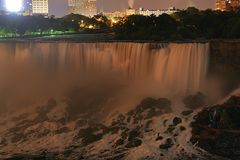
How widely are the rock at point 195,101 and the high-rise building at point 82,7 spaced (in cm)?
12827

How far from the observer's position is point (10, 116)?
1049 inches

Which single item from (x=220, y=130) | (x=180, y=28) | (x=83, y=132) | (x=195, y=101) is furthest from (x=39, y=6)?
(x=220, y=130)

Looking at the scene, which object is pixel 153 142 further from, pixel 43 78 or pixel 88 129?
pixel 43 78

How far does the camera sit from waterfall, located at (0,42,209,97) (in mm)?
24984

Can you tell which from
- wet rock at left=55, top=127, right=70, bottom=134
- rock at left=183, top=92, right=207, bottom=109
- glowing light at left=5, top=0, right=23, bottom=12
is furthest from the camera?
glowing light at left=5, top=0, right=23, bottom=12

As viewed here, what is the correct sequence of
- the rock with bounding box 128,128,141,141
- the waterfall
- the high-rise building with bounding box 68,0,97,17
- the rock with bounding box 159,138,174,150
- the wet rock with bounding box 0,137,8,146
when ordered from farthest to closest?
the high-rise building with bounding box 68,0,97,17 → the waterfall → the wet rock with bounding box 0,137,8,146 → the rock with bounding box 128,128,141,141 → the rock with bounding box 159,138,174,150

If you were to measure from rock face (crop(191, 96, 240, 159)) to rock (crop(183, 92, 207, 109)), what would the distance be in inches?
88.4

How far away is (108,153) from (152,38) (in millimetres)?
16693

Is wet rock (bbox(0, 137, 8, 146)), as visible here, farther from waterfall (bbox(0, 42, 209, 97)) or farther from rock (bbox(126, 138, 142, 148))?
waterfall (bbox(0, 42, 209, 97))

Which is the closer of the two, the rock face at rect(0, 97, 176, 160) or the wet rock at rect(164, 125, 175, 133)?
the rock face at rect(0, 97, 176, 160)

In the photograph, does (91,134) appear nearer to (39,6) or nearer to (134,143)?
(134,143)

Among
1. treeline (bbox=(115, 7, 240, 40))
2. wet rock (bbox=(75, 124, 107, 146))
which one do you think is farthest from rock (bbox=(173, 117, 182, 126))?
treeline (bbox=(115, 7, 240, 40))

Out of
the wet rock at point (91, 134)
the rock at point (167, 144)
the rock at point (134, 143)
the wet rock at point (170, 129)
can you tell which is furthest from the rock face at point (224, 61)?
the rock at point (134, 143)

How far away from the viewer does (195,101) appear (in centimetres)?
2330
